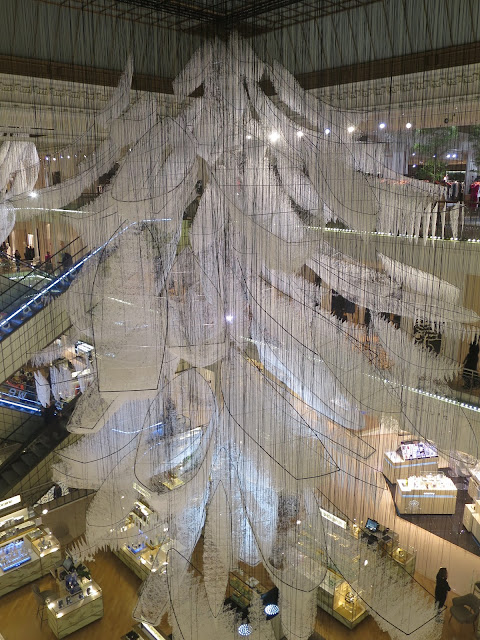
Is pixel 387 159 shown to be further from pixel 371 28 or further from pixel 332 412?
pixel 332 412

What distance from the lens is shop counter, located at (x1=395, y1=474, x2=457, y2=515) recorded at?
8945 millimetres

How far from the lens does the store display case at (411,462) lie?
843cm

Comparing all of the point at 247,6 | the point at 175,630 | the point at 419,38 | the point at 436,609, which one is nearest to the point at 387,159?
the point at 419,38

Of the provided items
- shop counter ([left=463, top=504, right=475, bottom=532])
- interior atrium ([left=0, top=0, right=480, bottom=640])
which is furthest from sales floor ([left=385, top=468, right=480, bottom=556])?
interior atrium ([left=0, top=0, right=480, bottom=640])

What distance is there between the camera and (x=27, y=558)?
24.4 ft

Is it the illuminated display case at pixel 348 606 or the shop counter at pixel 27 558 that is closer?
the illuminated display case at pixel 348 606

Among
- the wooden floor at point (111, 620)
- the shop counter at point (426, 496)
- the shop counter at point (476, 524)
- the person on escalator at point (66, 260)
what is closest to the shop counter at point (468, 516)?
the shop counter at point (476, 524)

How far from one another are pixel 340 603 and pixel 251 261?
15.3 ft

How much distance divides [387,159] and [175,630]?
3617mm

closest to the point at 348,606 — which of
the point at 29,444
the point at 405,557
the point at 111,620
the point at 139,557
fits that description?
the point at 405,557

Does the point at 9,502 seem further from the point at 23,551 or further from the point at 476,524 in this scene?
the point at 476,524

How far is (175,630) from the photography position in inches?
163

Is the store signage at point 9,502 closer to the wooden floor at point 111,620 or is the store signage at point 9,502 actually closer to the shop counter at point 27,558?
the shop counter at point 27,558

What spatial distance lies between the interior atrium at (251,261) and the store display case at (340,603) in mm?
2428
